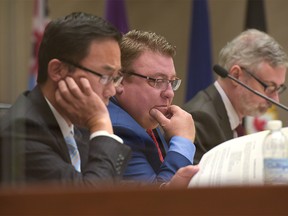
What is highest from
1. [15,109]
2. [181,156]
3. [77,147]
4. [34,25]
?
[34,25]

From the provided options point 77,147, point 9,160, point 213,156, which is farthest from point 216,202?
point 213,156

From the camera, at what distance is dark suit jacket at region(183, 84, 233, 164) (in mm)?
1902

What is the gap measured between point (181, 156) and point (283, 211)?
28.4 inches

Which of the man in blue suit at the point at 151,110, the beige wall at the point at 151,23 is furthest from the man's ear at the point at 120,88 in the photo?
the beige wall at the point at 151,23

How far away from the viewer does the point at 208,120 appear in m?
2.08

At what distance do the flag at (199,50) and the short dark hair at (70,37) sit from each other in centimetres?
Answer: 90

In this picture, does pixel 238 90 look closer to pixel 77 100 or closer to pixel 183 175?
pixel 183 175

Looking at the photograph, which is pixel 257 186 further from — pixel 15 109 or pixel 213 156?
pixel 213 156

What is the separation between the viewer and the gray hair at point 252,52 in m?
2.51

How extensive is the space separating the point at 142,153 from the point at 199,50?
1.32m

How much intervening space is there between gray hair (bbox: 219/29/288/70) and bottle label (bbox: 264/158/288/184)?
98cm

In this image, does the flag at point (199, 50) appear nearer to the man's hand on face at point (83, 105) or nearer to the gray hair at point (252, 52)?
the gray hair at point (252, 52)

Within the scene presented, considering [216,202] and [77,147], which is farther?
[77,147]

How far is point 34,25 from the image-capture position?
1345 millimetres
